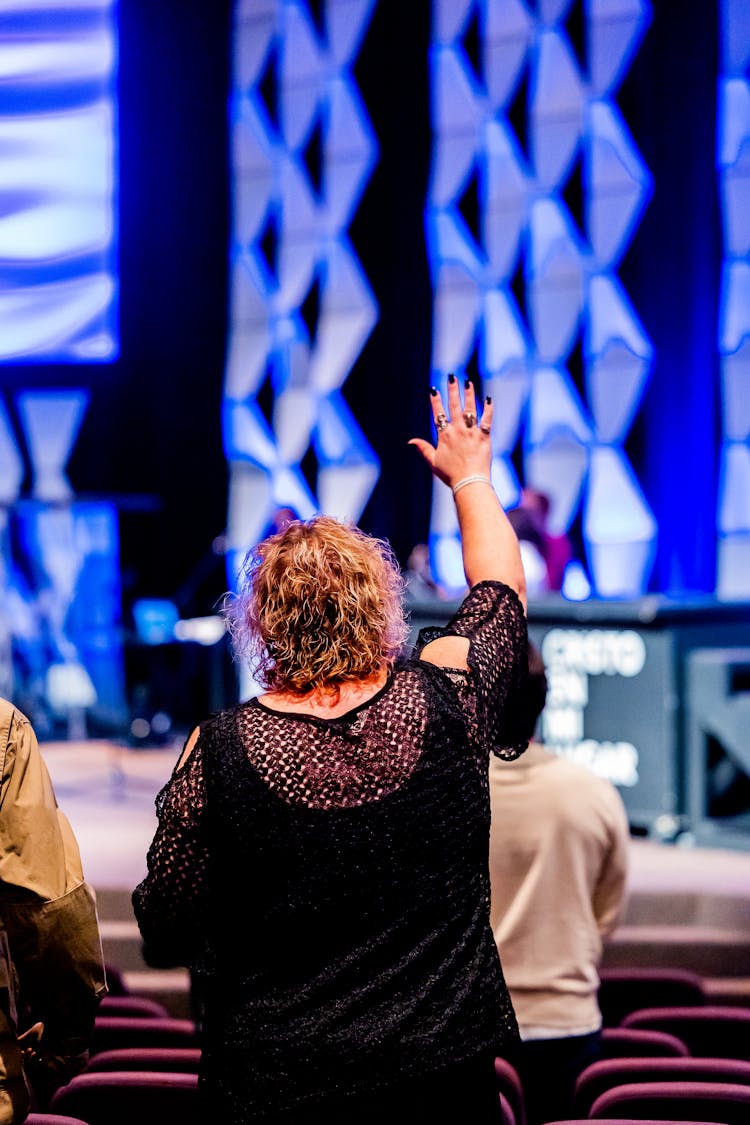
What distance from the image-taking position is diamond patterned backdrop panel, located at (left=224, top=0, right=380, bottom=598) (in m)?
9.84

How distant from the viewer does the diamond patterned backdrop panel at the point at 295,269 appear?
984 cm

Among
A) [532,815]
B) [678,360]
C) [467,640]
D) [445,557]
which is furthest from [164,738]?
[467,640]

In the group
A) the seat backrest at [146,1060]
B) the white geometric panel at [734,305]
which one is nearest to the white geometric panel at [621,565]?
the white geometric panel at [734,305]

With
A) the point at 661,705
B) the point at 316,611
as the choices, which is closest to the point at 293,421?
the point at 661,705

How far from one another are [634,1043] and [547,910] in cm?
35

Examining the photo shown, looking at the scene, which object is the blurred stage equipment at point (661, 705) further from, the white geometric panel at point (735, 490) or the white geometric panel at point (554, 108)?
the white geometric panel at point (554, 108)

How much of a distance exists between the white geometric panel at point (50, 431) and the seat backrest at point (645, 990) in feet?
26.5

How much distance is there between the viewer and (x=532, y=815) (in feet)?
8.95

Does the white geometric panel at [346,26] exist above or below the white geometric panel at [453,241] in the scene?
above

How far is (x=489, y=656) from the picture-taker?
1.76 metres

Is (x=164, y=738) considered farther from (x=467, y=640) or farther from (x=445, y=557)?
(x=467, y=640)

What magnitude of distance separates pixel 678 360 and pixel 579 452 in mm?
937

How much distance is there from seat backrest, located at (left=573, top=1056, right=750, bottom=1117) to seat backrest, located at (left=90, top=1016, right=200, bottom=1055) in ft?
2.80

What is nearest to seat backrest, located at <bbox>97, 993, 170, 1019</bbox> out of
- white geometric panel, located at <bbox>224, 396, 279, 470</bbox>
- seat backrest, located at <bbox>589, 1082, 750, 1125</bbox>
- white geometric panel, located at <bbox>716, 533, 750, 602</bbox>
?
seat backrest, located at <bbox>589, 1082, 750, 1125</bbox>
